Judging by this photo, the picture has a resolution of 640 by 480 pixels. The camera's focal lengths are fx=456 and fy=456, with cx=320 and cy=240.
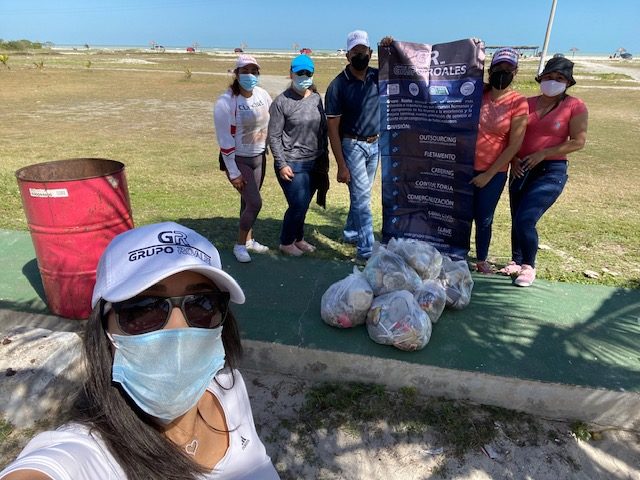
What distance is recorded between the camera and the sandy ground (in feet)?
8.42

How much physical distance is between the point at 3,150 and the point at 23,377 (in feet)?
30.8

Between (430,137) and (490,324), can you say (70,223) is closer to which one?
(430,137)

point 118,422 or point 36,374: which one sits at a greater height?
point 118,422

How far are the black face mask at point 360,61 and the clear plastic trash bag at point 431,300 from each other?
6.99ft

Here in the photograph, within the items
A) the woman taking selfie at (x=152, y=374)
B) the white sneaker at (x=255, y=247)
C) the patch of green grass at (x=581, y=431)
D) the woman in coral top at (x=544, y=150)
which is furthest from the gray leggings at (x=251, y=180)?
the patch of green grass at (x=581, y=431)

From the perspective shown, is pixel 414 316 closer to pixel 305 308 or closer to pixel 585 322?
pixel 305 308

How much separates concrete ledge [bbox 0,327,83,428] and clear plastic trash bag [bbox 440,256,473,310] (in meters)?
2.78

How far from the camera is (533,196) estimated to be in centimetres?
398

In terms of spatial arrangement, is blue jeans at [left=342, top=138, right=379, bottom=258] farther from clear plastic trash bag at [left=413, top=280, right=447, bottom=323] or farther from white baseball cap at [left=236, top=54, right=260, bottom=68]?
clear plastic trash bag at [left=413, top=280, right=447, bottom=323]

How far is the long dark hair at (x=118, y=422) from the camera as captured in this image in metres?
1.22

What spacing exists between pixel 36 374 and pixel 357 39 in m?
3.65

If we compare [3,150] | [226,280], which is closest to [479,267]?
[226,280]

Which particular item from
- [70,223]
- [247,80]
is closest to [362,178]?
[247,80]

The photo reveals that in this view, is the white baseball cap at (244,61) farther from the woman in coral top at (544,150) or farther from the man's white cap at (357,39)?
the woman in coral top at (544,150)
